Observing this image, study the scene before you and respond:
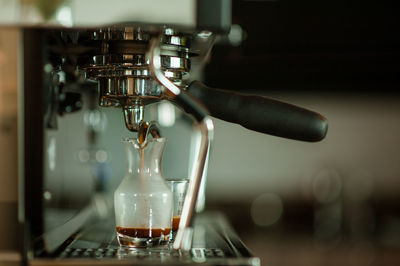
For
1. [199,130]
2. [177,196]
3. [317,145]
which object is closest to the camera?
[199,130]

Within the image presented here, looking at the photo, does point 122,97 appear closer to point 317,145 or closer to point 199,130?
point 199,130

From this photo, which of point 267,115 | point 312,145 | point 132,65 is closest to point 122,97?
point 132,65

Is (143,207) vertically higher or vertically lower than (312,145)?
higher

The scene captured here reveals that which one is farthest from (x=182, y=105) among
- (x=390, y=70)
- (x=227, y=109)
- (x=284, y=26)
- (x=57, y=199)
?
(x=390, y=70)

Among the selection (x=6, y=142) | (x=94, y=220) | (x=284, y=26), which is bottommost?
(x=94, y=220)

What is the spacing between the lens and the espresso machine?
0.43m

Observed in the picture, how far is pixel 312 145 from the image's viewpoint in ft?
6.37

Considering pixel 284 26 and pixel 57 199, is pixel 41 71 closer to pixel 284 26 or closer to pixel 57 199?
pixel 57 199

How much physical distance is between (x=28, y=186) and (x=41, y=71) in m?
0.12

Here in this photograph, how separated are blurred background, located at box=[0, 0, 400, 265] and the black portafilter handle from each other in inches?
23.2

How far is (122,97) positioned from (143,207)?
0.11 m

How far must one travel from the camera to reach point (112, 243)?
520mm

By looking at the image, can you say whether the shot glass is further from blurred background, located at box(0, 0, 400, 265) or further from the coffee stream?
blurred background, located at box(0, 0, 400, 265)

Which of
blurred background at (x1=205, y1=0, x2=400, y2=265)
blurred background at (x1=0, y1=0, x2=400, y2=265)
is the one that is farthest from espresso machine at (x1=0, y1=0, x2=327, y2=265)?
blurred background at (x1=205, y1=0, x2=400, y2=265)
